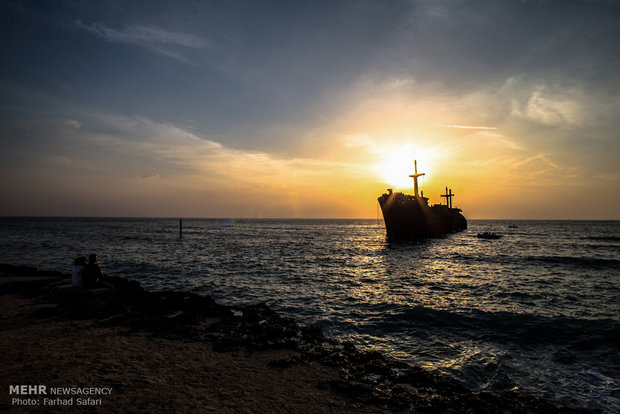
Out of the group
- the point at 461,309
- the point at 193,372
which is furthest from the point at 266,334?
the point at 461,309

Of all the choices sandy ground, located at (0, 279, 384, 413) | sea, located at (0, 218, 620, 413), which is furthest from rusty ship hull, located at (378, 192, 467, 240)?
sandy ground, located at (0, 279, 384, 413)

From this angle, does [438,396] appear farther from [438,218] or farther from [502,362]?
[438,218]

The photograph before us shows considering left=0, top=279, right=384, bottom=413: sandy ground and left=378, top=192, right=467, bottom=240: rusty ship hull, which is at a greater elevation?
left=378, top=192, right=467, bottom=240: rusty ship hull

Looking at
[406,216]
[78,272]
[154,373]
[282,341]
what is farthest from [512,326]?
[406,216]

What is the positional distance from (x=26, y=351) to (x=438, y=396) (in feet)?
32.9

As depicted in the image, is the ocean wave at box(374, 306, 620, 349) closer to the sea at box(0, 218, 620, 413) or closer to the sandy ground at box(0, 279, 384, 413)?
the sea at box(0, 218, 620, 413)

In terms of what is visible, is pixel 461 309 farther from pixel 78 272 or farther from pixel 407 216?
pixel 407 216

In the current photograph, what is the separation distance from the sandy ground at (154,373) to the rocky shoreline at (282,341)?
29cm

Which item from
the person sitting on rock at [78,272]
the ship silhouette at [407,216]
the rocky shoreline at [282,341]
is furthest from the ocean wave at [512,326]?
the ship silhouette at [407,216]

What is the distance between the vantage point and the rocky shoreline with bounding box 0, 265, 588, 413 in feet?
20.0

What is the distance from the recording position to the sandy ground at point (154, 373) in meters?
5.36

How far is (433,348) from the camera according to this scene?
30.6ft

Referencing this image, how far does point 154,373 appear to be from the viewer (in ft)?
21.0

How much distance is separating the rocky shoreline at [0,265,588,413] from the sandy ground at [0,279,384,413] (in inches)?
11.3
